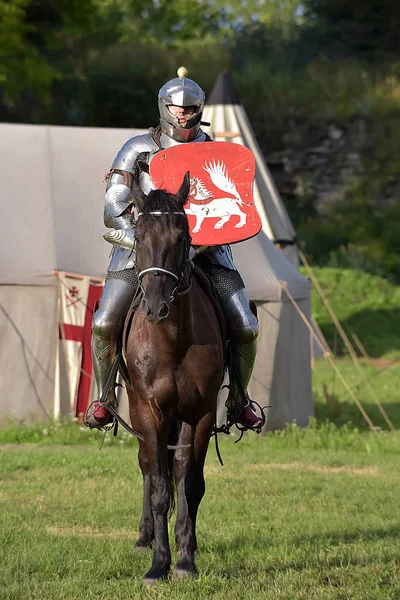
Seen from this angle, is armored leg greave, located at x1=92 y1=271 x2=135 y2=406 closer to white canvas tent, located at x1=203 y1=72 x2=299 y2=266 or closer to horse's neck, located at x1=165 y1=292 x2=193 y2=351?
horse's neck, located at x1=165 y1=292 x2=193 y2=351

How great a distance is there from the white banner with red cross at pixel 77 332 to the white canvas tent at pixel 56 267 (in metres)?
0.12

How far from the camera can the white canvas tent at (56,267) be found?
1405 centimetres

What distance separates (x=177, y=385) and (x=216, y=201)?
1.25 metres

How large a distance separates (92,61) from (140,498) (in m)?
32.8

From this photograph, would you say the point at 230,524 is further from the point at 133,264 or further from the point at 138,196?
the point at 138,196

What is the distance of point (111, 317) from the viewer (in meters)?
7.31

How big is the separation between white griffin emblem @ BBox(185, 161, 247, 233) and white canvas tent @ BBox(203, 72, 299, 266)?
43.8 feet

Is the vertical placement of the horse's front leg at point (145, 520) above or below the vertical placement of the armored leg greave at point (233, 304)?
below

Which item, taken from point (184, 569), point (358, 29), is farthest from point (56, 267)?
point (358, 29)

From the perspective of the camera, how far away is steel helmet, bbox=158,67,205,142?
7504mm

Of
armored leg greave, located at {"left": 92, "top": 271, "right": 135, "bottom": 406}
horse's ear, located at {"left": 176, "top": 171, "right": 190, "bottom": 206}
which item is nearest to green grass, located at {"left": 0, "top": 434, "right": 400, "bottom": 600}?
armored leg greave, located at {"left": 92, "top": 271, "right": 135, "bottom": 406}

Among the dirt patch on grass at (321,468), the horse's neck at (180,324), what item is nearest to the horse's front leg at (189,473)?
the horse's neck at (180,324)

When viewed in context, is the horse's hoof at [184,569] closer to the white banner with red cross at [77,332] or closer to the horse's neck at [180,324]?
the horse's neck at [180,324]

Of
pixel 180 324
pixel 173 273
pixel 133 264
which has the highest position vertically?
pixel 173 273
